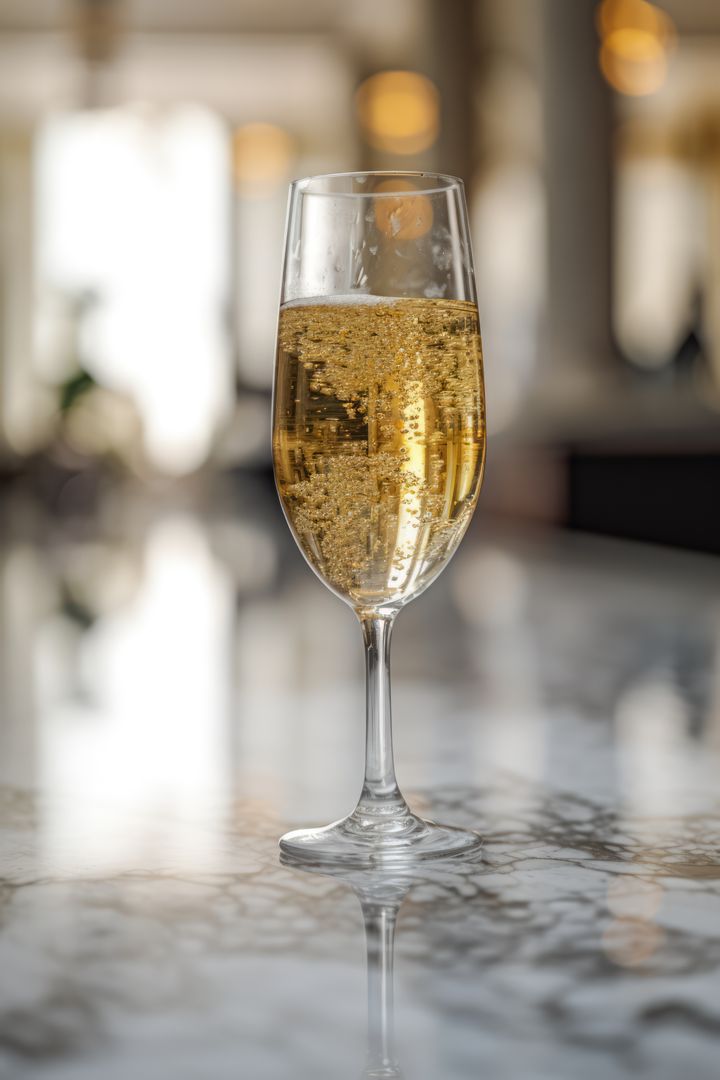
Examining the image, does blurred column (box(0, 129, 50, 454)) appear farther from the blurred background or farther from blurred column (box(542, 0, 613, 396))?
blurred column (box(542, 0, 613, 396))

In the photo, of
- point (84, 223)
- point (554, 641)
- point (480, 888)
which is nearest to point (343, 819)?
point (480, 888)

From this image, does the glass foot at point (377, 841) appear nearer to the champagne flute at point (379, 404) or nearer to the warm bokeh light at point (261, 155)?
the champagne flute at point (379, 404)

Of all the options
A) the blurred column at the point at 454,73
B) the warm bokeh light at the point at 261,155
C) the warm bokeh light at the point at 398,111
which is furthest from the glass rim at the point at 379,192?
the warm bokeh light at the point at 261,155

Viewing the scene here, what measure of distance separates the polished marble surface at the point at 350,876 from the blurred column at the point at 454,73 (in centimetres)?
1085

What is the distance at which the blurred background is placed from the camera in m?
1.43

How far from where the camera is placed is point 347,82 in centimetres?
1488

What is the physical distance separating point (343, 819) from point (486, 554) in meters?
3.49

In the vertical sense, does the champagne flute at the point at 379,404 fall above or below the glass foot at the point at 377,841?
above

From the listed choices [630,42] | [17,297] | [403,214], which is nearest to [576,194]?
[630,42]

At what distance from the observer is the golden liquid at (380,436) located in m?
0.81

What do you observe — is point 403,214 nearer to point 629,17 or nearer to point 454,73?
point 629,17

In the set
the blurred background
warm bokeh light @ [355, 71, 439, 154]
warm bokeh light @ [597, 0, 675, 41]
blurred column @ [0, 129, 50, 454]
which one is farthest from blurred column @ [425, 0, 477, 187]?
blurred column @ [0, 129, 50, 454]

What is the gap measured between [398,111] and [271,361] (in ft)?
8.38

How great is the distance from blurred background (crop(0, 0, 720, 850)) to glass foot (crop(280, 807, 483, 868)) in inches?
5.0
